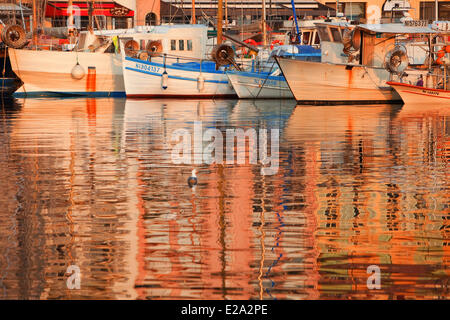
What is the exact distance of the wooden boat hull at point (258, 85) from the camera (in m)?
47.5

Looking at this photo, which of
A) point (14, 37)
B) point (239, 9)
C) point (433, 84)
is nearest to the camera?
point (433, 84)

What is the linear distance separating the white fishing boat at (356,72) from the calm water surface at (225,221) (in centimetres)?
1790

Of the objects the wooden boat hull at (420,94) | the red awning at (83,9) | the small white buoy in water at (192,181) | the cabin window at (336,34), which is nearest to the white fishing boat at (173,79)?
the cabin window at (336,34)

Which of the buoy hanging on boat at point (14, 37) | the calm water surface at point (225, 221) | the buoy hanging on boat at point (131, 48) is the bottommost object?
the calm water surface at point (225, 221)

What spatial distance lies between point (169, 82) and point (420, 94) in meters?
13.6

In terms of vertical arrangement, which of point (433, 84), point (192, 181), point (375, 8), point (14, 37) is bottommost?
point (192, 181)

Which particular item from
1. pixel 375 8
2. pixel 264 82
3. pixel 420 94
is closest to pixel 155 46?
pixel 264 82

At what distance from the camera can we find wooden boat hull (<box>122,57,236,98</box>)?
48812 millimetres

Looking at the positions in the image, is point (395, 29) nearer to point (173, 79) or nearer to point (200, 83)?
point (200, 83)

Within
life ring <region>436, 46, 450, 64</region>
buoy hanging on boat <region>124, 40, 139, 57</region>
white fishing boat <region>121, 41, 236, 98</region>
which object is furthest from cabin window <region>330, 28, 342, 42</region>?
buoy hanging on boat <region>124, 40, 139, 57</region>

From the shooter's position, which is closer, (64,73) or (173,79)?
(173,79)

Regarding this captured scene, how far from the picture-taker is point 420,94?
40594mm

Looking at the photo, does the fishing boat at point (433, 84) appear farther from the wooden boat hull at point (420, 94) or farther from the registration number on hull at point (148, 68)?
the registration number on hull at point (148, 68)

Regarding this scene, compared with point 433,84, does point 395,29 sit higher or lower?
higher
